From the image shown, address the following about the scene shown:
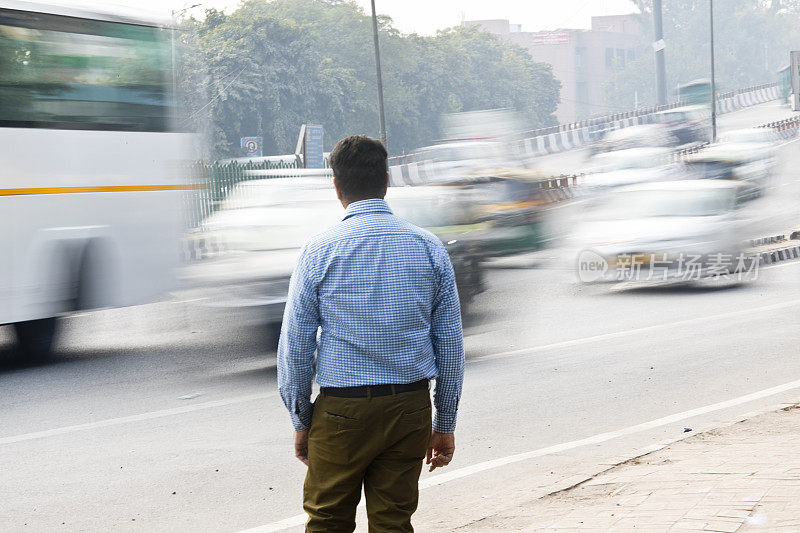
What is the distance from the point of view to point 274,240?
912 cm

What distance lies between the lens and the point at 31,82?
30.2ft

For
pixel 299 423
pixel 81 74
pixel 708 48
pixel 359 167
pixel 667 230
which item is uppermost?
pixel 708 48

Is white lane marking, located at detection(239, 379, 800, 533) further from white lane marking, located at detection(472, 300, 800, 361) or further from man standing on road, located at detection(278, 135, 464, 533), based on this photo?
white lane marking, located at detection(472, 300, 800, 361)

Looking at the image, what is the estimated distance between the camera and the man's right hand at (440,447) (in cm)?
328

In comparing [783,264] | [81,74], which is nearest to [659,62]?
[783,264]

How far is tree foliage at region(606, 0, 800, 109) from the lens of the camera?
106 metres

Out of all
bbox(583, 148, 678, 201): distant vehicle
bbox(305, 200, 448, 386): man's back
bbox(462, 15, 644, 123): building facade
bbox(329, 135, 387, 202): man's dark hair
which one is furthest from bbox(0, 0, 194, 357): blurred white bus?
bbox(462, 15, 644, 123): building facade

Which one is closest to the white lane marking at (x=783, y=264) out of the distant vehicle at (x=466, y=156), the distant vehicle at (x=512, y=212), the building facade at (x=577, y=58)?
the distant vehicle at (x=512, y=212)

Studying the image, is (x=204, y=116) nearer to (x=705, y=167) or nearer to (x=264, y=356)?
(x=705, y=167)

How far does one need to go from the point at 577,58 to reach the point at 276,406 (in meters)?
114

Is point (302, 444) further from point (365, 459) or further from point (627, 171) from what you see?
point (627, 171)

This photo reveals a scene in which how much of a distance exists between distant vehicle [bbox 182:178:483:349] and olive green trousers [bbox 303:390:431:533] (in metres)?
4.83

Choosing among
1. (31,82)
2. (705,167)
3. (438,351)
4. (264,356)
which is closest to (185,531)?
(438,351)

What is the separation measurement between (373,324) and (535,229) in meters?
14.8
